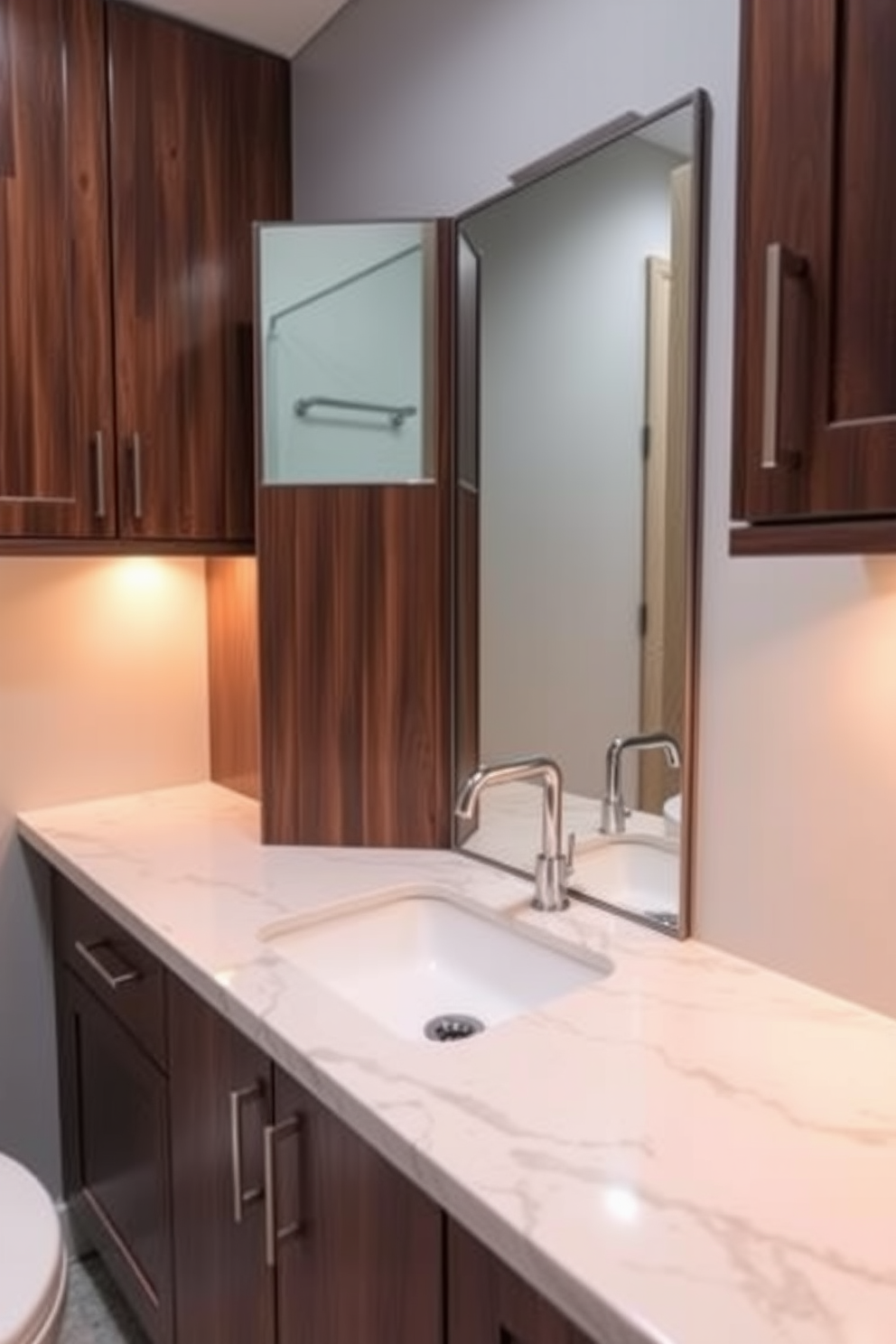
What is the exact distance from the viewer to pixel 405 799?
1.67m

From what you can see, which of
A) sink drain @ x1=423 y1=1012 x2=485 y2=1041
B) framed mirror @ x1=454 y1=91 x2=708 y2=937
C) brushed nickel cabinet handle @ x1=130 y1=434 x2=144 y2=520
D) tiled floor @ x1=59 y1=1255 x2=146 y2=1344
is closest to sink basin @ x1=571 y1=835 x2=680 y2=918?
framed mirror @ x1=454 y1=91 x2=708 y2=937

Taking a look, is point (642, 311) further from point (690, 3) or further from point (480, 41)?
point (480, 41)

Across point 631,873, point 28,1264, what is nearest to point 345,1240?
point 28,1264

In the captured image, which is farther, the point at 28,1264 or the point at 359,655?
the point at 359,655

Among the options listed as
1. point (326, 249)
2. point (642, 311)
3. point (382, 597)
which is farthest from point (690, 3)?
point (382, 597)

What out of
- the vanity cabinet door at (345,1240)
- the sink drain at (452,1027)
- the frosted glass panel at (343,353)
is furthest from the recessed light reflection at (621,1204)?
the frosted glass panel at (343,353)

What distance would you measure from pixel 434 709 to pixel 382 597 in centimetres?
22

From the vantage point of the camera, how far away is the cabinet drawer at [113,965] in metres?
1.43

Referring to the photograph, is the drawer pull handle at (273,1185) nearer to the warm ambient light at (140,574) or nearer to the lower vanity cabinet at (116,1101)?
the lower vanity cabinet at (116,1101)

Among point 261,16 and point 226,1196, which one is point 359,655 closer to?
point 226,1196

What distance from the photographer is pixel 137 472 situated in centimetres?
171

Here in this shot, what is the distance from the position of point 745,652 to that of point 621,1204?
2.16 feet

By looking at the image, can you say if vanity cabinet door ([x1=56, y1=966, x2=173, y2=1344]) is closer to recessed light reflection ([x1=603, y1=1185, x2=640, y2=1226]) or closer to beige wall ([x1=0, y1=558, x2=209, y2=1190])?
beige wall ([x1=0, y1=558, x2=209, y2=1190])

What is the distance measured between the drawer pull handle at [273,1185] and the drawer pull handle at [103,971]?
48 cm
